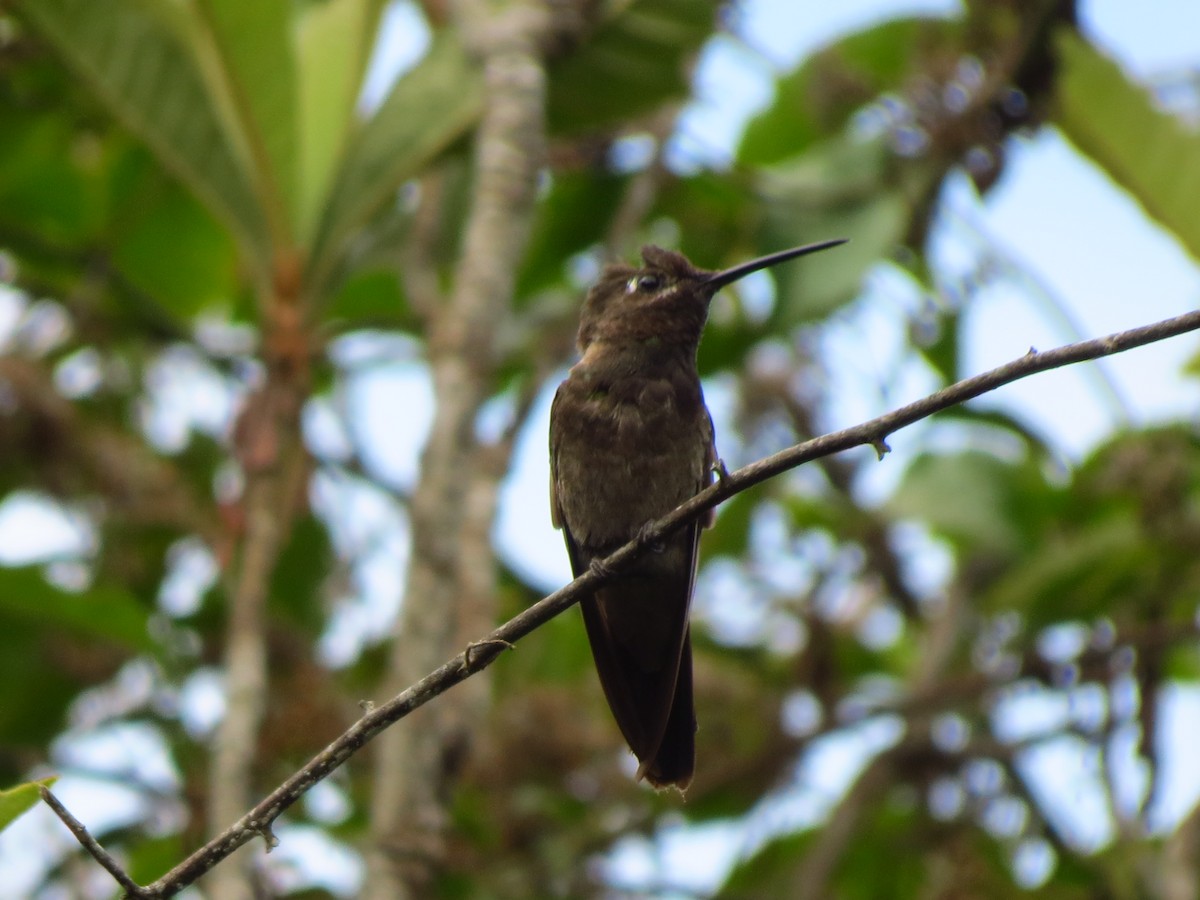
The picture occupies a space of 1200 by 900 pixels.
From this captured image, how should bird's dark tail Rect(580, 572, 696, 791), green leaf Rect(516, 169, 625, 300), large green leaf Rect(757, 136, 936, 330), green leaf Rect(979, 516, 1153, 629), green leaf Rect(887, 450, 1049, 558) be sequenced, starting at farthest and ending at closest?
green leaf Rect(516, 169, 625, 300), green leaf Rect(887, 450, 1049, 558), green leaf Rect(979, 516, 1153, 629), large green leaf Rect(757, 136, 936, 330), bird's dark tail Rect(580, 572, 696, 791)

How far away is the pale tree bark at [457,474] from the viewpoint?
3.49 meters

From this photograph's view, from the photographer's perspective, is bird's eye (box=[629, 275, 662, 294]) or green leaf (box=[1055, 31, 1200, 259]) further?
green leaf (box=[1055, 31, 1200, 259])

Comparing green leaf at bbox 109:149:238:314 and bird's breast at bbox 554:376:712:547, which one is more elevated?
green leaf at bbox 109:149:238:314

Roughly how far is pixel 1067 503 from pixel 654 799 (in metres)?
1.82

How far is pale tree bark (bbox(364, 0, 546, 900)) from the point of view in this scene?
3486 millimetres

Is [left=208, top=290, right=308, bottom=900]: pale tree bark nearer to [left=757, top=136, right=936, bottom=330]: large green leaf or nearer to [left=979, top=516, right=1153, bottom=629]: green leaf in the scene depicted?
[left=757, top=136, right=936, bottom=330]: large green leaf

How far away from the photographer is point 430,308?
187 inches

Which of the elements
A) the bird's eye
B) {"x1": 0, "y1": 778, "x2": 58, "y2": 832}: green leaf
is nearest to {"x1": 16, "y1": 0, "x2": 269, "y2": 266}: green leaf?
the bird's eye

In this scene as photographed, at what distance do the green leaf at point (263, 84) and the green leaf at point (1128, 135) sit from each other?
2383mm

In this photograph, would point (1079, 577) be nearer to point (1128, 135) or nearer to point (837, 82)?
point (1128, 135)

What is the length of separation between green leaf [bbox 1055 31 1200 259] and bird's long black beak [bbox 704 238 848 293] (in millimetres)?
1337

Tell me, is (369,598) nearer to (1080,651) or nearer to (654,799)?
(654,799)

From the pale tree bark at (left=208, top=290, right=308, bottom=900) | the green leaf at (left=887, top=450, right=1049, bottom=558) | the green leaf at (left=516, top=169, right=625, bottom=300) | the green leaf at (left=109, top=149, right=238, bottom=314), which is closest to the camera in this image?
the pale tree bark at (left=208, top=290, right=308, bottom=900)

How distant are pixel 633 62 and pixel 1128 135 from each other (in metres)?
1.57
